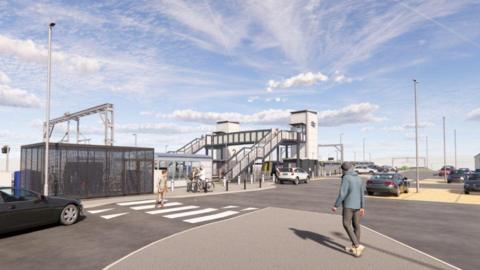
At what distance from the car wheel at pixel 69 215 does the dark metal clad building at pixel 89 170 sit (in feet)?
24.2

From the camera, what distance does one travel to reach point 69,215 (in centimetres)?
1153


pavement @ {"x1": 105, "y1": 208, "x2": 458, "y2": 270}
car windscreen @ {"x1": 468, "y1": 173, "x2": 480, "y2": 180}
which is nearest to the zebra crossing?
pavement @ {"x1": 105, "y1": 208, "x2": 458, "y2": 270}

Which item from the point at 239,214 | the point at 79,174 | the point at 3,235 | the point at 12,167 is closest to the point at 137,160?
the point at 79,174

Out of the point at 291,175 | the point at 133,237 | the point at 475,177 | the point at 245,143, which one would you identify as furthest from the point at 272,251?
the point at 245,143

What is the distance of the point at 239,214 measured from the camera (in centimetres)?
1409

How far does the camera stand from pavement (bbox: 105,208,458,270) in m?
7.05

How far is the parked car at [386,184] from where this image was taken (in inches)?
866

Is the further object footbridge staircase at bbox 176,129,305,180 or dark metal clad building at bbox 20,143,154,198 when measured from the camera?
footbridge staircase at bbox 176,129,305,180

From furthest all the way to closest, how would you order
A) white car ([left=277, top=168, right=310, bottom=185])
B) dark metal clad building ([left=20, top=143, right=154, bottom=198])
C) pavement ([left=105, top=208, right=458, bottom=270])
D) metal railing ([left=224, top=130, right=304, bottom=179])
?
metal railing ([left=224, top=130, right=304, bottom=179]) < white car ([left=277, top=168, right=310, bottom=185]) < dark metal clad building ([left=20, top=143, right=154, bottom=198]) < pavement ([left=105, top=208, right=458, bottom=270])

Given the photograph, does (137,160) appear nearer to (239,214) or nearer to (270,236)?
(239,214)

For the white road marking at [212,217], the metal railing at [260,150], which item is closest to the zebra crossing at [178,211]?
the white road marking at [212,217]

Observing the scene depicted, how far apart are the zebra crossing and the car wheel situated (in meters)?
1.39

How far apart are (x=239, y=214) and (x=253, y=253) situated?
6.19 m

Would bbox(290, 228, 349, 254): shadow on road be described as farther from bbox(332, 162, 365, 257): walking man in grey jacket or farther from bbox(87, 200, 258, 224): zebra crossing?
bbox(87, 200, 258, 224): zebra crossing
